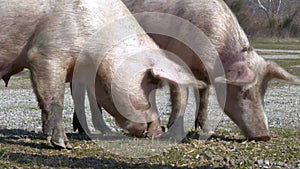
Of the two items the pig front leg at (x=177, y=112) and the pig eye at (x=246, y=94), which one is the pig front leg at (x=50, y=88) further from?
the pig eye at (x=246, y=94)

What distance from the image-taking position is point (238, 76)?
35.2 ft

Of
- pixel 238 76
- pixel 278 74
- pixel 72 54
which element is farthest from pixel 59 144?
pixel 278 74

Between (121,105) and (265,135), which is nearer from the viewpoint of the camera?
(121,105)

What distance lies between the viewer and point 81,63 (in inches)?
376

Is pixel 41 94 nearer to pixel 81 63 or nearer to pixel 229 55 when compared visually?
pixel 81 63

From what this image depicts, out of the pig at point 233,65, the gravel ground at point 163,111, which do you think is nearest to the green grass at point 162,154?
the pig at point 233,65

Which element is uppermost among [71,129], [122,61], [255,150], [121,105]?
[122,61]

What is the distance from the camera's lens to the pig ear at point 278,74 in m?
10.9

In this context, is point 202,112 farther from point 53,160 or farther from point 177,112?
point 53,160

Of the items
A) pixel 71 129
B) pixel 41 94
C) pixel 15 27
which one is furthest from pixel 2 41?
pixel 71 129

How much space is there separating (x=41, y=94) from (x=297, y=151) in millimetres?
3641

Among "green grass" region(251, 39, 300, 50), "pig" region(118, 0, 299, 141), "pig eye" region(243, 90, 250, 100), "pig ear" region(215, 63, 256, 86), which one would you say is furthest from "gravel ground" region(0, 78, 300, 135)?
"green grass" region(251, 39, 300, 50)

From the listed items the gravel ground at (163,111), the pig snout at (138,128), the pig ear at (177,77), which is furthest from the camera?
the gravel ground at (163,111)

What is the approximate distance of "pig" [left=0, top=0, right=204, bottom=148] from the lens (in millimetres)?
9414
